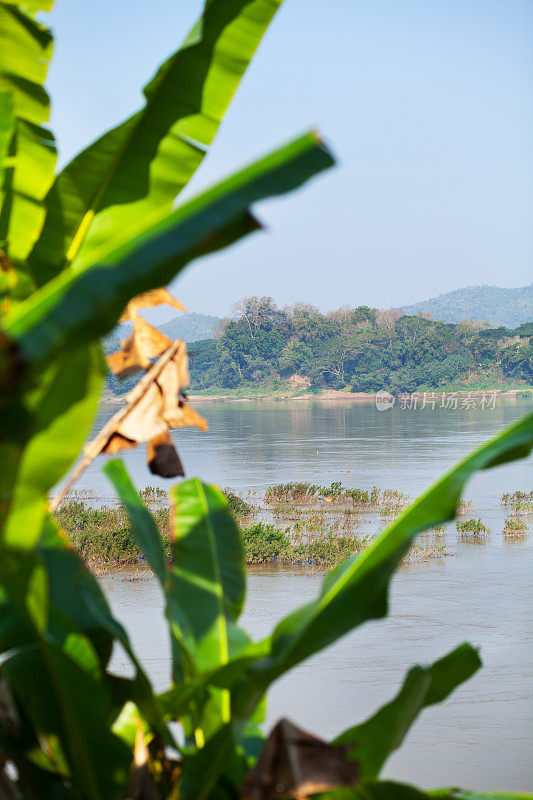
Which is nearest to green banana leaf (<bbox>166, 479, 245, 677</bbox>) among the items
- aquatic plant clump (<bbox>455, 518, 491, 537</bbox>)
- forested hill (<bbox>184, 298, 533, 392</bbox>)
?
aquatic plant clump (<bbox>455, 518, 491, 537</bbox>)

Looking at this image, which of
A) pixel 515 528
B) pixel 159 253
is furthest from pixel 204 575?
pixel 515 528

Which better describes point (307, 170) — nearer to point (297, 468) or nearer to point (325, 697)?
point (325, 697)

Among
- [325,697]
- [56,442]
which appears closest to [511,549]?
[325,697]

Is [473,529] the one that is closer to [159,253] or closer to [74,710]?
[74,710]

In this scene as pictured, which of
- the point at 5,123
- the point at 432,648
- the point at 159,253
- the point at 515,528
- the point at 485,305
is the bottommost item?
the point at 485,305

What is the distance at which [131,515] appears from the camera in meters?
0.76

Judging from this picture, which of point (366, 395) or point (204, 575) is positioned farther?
point (366, 395)

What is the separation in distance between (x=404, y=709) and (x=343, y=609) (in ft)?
0.47

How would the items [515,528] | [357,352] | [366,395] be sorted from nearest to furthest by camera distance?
[515,528]
[357,352]
[366,395]

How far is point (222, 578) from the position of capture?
0.80 metres

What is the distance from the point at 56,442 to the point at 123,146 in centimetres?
43

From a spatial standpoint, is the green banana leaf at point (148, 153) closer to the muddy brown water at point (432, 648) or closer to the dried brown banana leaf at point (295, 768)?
the dried brown banana leaf at point (295, 768)

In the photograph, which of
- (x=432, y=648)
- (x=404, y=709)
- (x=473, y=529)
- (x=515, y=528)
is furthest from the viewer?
(x=515, y=528)

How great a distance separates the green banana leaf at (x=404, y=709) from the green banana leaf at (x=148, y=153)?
0.51 metres
